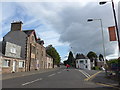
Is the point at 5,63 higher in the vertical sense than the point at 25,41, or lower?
lower

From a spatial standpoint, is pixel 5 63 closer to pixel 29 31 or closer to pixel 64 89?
pixel 29 31

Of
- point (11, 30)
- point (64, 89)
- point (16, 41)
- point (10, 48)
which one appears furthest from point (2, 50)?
point (64, 89)

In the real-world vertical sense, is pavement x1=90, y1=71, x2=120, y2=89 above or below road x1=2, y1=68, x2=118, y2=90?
below

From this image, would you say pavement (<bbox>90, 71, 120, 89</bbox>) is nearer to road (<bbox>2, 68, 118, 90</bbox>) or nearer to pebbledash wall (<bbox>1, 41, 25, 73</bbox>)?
road (<bbox>2, 68, 118, 90</bbox>)

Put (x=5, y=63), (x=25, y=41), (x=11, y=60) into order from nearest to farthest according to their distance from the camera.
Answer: (x=5, y=63)
(x=11, y=60)
(x=25, y=41)

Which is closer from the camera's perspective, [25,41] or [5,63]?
[5,63]

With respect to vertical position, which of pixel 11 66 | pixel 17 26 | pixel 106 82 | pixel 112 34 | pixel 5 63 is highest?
pixel 17 26

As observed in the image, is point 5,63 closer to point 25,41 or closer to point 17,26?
point 25,41

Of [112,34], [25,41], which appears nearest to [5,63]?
[25,41]

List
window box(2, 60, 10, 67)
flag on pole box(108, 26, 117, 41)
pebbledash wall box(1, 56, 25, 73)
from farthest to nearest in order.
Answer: pebbledash wall box(1, 56, 25, 73) → window box(2, 60, 10, 67) → flag on pole box(108, 26, 117, 41)

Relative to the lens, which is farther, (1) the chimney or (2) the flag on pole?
(1) the chimney

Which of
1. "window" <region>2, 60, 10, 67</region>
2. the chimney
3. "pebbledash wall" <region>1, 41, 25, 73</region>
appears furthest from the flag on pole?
the chimney

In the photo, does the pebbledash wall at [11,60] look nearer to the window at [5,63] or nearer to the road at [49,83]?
the window at [5,63]

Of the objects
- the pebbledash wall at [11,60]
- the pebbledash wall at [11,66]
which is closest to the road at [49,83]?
the pebbledash wall at [11,66]
